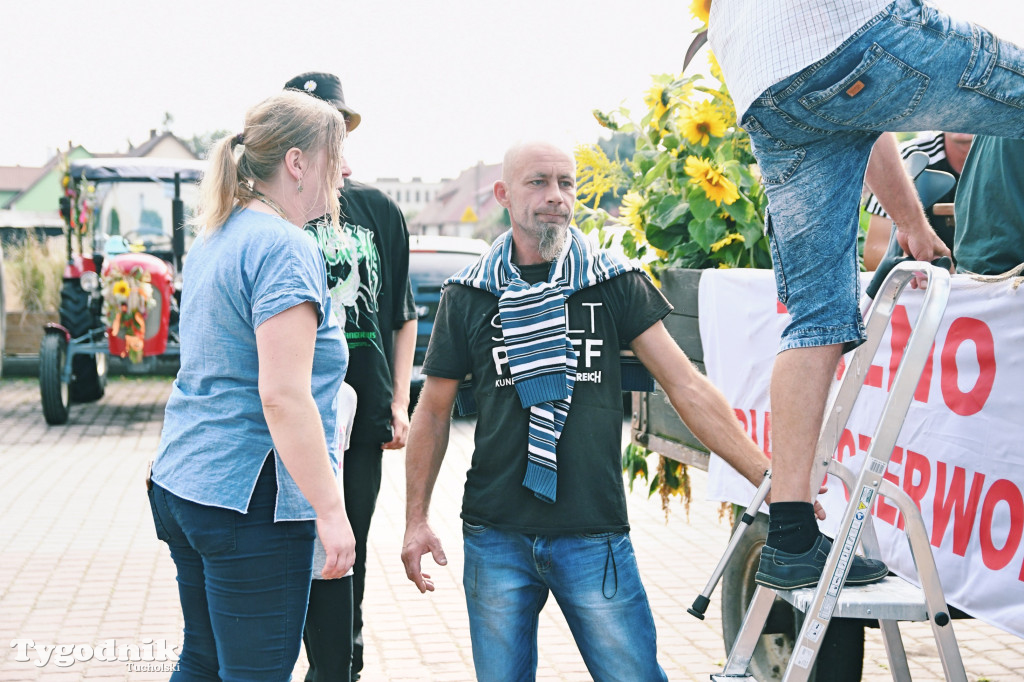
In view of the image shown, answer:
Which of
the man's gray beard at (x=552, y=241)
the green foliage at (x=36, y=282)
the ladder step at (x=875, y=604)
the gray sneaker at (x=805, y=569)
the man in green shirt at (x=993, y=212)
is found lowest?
the green foliage at (x=36, y=282)

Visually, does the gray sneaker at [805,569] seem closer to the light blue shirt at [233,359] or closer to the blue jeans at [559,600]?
the blue jeans at [559,600]

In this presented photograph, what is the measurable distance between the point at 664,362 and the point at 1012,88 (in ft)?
3.51

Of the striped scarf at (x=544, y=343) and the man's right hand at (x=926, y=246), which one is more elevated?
the man's right hand at (x=926, y=246)

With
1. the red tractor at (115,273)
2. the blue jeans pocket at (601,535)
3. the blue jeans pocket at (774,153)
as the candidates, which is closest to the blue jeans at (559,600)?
the blue jeans pocket at (601,535)

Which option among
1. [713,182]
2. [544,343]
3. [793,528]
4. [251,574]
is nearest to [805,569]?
[793,528]

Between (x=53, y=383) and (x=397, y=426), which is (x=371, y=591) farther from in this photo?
(x=53, y=383)

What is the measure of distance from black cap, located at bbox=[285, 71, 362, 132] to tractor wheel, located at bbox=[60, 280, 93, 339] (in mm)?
9547

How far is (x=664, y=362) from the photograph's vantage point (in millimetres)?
2926

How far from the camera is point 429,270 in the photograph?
12508mm

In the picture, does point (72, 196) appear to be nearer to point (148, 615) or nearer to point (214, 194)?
point (148, 615)

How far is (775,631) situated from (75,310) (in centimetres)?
1097

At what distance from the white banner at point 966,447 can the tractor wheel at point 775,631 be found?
264mm

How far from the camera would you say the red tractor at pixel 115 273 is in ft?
39.6

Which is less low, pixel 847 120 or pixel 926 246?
pixel 847 120
